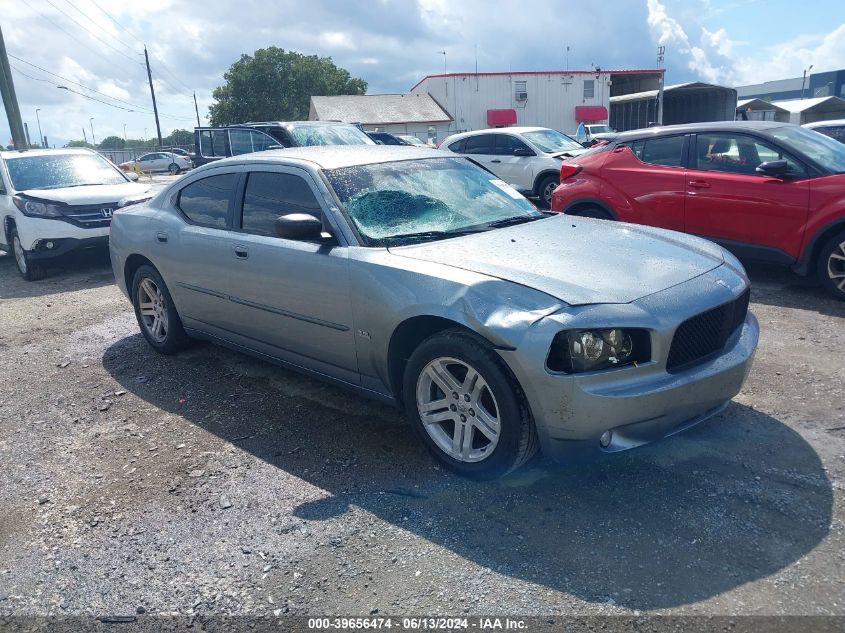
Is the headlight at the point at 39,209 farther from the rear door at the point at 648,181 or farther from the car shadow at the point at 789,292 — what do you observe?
the car shadow at the point at 789,292

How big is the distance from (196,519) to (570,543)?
1738 millimetres

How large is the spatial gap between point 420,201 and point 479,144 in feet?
33.8

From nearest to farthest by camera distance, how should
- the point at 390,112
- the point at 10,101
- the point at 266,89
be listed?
the point at 10,101
the point at 390,112
the point at 266,89

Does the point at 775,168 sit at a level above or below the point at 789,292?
above

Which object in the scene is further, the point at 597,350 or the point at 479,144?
the point at 479,144

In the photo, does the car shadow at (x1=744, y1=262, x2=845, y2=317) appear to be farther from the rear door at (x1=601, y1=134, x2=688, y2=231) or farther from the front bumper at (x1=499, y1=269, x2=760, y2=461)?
the front bumper at (x1=499, y1=269, x2=760, y2=461)

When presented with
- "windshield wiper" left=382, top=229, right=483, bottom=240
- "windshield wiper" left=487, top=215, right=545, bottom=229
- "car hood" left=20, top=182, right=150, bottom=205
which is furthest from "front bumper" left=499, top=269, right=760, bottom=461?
"car hood" left=20, top=182, right=150, bottom=205

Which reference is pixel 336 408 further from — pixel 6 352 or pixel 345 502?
pixel 6 352

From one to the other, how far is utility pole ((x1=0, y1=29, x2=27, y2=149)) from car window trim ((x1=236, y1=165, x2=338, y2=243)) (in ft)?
64.1

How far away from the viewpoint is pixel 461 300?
3213mm

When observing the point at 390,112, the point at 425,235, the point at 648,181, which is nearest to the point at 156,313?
the point at 425,235

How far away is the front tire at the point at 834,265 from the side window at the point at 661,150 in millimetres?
1727

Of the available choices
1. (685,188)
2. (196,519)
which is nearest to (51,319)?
(196,519)

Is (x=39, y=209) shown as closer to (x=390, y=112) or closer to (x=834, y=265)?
(x=834, y=265)
